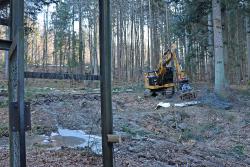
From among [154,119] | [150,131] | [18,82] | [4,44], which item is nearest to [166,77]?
[154,119]

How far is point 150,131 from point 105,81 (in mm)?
6665

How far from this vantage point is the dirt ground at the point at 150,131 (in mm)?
6375

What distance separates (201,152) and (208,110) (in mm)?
4792

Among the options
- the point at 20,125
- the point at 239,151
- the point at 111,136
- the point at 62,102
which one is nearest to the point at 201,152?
the point at 239,151

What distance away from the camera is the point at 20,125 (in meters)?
3.06

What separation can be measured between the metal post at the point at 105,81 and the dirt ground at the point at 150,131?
6.62 ft

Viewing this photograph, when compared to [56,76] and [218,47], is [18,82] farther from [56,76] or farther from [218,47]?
[218,47]

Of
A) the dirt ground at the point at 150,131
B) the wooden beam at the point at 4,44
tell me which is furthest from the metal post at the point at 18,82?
the dirt ground at the point at 150,131

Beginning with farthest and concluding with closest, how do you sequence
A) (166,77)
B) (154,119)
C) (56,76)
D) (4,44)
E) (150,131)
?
1. (166,77)
2. (154,119)
3. (150,131)
4. (4,44)
5. (56,76)

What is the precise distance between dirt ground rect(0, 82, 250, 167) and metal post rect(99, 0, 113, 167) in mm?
2017

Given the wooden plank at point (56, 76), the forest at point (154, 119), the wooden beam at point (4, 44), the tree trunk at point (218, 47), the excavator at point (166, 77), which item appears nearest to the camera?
the wooden plank at point (56, 76)

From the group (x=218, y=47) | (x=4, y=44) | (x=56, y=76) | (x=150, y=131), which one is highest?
(x=218, y=47)

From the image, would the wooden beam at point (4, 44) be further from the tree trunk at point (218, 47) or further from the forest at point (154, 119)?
the tree trunk at point (218, 47)

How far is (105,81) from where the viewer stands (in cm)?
383
